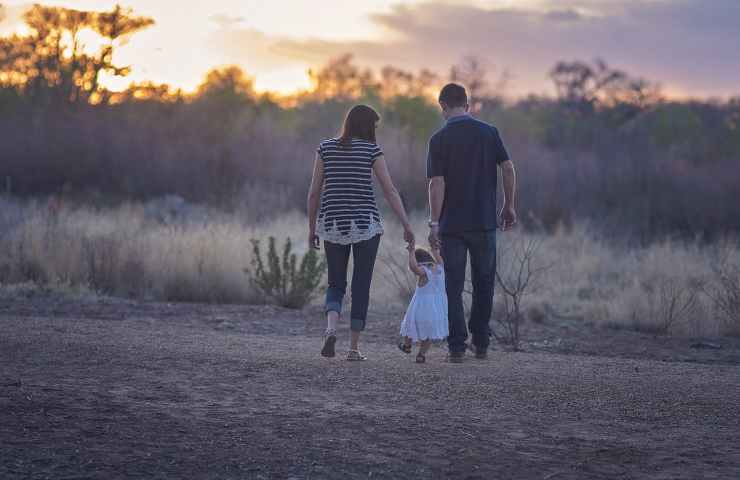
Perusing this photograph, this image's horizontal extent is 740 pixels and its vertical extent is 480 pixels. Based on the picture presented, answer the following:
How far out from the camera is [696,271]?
1698cm

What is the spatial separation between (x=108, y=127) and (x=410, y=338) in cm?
2169

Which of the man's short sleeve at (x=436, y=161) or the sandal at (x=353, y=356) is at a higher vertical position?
the man's short sleeve at (x=436, y=161)

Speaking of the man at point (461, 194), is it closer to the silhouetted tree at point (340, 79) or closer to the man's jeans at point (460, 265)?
the man's jeans at point (460, 265)

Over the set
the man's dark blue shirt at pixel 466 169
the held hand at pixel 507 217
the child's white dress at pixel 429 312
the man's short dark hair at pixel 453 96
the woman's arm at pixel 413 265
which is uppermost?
the man's short dark hair at pixel 453 96

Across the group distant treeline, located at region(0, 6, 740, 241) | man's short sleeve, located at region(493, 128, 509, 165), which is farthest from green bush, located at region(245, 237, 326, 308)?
distant treeline, located at region(0, 6, 740, 241)

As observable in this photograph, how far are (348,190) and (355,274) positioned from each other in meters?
0.61

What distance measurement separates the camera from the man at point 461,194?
7.78 m

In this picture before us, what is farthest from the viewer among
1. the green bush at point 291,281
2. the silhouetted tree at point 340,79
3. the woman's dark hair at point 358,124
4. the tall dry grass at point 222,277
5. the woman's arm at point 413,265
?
the silhouetted tree at point 340,79

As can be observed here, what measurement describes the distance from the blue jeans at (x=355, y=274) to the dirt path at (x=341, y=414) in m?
0.39

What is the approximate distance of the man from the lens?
306 inches

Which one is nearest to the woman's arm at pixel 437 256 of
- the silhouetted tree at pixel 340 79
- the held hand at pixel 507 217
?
the held hand at pixel 507 217

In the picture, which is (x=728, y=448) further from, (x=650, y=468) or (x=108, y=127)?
(x=108, y=127)

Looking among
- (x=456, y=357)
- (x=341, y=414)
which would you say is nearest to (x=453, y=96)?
(x=456, y=357)

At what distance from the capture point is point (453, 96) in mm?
7836
